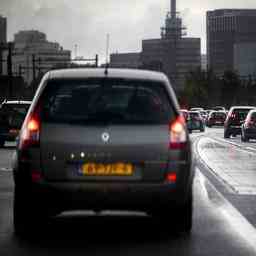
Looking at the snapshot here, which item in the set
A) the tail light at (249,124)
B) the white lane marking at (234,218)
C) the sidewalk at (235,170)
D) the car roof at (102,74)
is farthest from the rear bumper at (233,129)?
the car roof at (102,74)

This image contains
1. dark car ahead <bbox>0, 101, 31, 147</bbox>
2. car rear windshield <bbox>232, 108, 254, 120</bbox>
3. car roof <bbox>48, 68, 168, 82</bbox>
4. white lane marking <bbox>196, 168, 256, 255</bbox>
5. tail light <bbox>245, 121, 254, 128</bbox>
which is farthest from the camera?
car rear windshield <bbox>232, 108, 254, 120</bbox>

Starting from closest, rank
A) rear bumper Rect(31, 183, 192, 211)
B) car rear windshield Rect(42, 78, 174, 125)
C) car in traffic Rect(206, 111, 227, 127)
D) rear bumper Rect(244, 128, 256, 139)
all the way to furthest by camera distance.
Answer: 1. rear bumper Rect(31, 183, 192, 211)
2. car rear windshield Rect(42, 78, 174, 125)
3. rear bumper Rect(244, 128, 256, 139)
4. car in traffic Rect(206, 111, 227, 127)

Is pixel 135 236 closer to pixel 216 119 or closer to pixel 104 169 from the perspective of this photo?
pixel 104 169

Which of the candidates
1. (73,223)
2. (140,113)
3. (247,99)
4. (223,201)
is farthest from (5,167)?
(247,99)

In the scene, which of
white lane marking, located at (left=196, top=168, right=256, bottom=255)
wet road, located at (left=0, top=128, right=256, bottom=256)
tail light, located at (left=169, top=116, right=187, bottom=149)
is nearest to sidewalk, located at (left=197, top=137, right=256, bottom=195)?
white lane marking, located at (left=196, top=168, right=256, bottom=255)

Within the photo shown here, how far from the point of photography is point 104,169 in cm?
1031

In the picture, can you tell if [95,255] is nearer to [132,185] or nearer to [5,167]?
[132,185]

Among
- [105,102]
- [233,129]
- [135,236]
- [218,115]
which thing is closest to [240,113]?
[233,129]

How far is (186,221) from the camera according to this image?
11062mm

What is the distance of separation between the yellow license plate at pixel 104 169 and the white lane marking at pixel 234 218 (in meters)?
1.36

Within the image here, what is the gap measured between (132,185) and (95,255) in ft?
3.32

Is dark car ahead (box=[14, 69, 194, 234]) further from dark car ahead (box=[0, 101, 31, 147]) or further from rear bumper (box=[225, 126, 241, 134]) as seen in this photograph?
rear bumper (box=[225, 126, 241, 134])

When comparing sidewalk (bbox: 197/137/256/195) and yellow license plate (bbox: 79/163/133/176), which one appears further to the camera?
sidewalk (bbox: 197/137/256/195)

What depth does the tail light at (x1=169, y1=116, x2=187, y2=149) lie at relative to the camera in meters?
10.5
